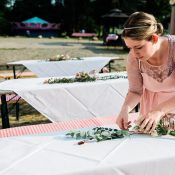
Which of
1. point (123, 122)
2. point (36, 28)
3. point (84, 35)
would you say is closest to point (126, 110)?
point (123, 122)

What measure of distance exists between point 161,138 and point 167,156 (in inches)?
9.6

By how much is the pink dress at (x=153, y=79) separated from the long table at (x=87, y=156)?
515 millimetres

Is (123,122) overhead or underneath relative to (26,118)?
overhead

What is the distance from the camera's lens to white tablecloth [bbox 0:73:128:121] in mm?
4699

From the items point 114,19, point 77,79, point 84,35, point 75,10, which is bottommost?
point 84,35

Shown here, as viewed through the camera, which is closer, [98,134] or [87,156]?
[87,156]

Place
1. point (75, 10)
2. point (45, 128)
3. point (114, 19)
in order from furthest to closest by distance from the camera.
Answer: point (75, 10) → point (114, 19) → point (45, 128)

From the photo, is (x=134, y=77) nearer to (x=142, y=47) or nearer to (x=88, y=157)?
(x=142, y=47)

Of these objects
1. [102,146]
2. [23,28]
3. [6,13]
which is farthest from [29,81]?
[6,13]

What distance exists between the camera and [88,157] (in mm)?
1896

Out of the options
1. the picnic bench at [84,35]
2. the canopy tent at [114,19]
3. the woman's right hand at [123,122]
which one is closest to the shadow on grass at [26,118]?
the woman's right hand at [123,122]

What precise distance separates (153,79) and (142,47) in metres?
0.42

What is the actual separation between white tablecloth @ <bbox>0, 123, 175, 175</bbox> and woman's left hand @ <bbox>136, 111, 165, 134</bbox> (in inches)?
1.9

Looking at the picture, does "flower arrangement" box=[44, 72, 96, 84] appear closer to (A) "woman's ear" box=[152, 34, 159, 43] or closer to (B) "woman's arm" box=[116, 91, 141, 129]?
(B) "woman's arm" box=[116, 91, 141, 129]
